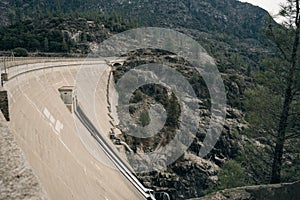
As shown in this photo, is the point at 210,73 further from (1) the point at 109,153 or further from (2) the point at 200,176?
(1) the point at 109,153

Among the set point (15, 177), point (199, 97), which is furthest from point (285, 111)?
point (199, 97)

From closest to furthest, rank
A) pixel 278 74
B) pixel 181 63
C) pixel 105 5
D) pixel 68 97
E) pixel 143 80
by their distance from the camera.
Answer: pixel 278 74, pixel 68 97, pixel 143 80, pixel 181 63, pixel 105 5

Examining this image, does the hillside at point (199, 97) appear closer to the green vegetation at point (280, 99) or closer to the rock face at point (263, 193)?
the green vegetation at point (280, 99)

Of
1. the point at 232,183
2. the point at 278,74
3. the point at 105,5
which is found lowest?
the point at 232,183

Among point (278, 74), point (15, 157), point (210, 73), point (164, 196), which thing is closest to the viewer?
point (15, 157)

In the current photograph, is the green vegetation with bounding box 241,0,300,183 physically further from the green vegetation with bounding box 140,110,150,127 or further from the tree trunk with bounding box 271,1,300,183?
the green vegetation with bounding box 140,110,150,127

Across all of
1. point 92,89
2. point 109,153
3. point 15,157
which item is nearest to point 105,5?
point 92,89
